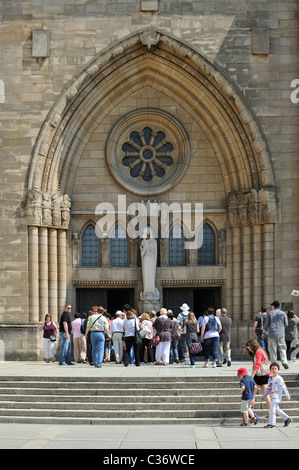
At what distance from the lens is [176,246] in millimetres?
27938

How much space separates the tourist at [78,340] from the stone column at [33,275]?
1745 millimetres

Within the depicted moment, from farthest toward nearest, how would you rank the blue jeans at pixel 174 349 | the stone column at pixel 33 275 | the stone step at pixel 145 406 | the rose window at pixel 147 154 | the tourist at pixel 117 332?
the rose window at pixel 147 154
the stone column at pixel 33 275
the blue jeans at pixel 174 349
the tourist at pixel 117 332
the stone step at pixel 145 406

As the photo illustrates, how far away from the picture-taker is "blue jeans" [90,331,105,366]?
21.7 meters

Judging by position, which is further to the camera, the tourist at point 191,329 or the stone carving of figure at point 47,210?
the stone carving of figure at point 47,210

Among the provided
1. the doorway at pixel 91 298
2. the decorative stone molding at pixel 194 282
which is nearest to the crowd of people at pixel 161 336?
the decorative stone molding at pixel 194 282

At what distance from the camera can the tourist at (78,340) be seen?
965 inches

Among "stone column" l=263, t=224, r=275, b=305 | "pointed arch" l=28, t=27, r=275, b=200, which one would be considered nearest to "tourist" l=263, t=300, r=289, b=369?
"stone column" l=263, t=224, r=275, b=305

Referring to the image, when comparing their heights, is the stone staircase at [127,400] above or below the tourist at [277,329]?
below

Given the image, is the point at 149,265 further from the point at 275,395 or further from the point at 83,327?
the point at 275,395

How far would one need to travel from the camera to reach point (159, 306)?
1070 inches

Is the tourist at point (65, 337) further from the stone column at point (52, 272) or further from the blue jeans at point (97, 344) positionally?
the stone column at point (52, 272)

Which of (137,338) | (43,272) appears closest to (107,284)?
(43,272)
